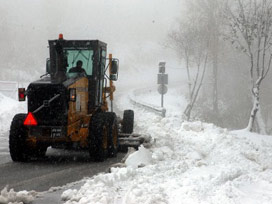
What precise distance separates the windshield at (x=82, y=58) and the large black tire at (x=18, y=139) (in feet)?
6.42

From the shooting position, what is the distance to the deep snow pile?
6250mm

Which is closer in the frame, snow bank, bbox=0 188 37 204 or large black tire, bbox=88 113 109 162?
snow bank, bbox=0 188 37 204

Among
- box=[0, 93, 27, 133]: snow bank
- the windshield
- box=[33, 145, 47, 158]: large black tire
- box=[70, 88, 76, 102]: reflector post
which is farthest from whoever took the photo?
box=[0, 93, 27, 133]: snow bank

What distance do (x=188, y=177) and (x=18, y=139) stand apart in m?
4.11

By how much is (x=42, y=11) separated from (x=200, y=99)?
115 ft

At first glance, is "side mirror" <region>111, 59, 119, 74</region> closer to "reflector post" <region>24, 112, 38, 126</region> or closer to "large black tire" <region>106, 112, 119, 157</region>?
"large black tire" <region>106, 112, 119, 157</region>

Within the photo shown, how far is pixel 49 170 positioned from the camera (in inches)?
364

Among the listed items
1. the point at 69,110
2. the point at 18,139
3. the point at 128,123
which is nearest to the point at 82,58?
the point at 69,110

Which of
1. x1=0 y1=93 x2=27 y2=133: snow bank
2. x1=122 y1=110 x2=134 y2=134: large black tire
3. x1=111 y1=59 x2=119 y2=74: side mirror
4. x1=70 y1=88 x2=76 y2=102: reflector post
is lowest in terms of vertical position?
x1=0 y1=93 x2=27 y2=133: snow bank

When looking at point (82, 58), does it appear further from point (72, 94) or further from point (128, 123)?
point (128, 123)

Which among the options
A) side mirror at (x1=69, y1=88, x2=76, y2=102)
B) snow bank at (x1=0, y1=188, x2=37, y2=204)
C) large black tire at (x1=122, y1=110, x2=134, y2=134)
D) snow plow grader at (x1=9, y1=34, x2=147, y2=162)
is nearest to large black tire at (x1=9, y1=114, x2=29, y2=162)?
snow plow grader at (x1=9, y1=34, x2=147, y2=162)

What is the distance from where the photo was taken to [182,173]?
8227 millimetres

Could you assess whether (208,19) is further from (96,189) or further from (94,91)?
(96,189)

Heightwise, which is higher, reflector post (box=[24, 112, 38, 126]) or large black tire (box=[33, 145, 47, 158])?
reflector post (box=[24, 112, 38, 126])
